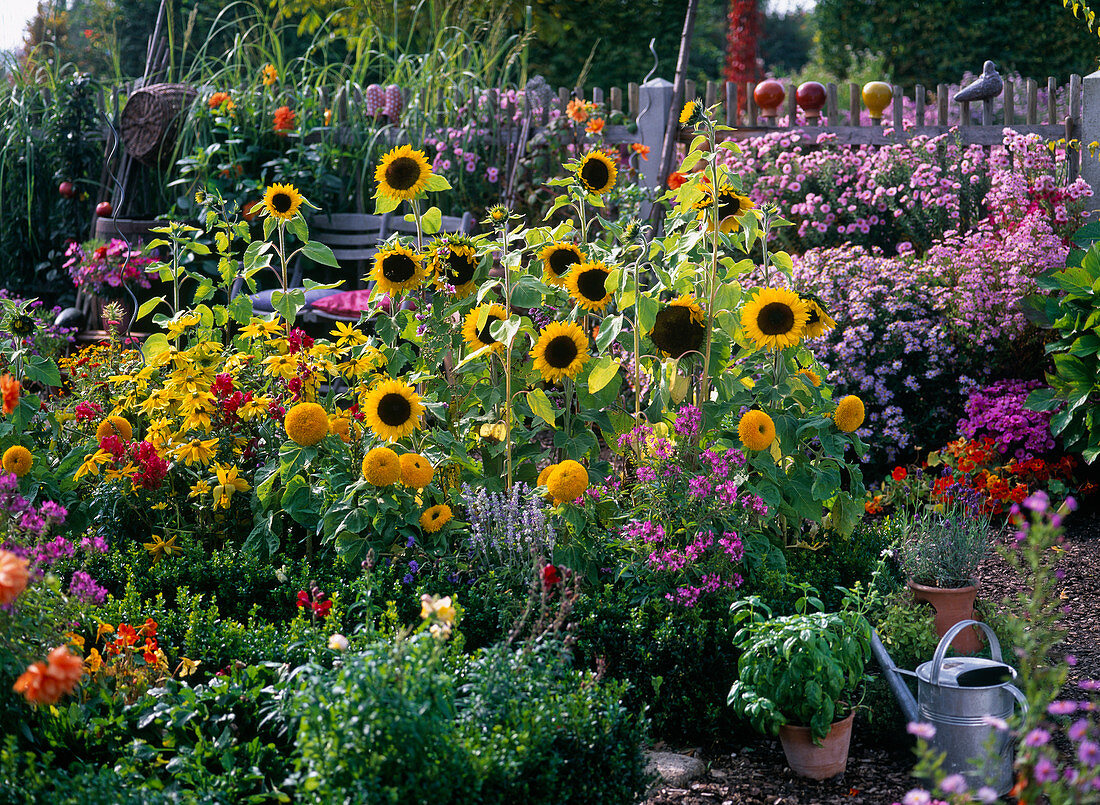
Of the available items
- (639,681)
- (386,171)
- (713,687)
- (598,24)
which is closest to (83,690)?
(639,681)

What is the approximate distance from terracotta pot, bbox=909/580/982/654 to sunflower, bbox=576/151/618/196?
161 cm

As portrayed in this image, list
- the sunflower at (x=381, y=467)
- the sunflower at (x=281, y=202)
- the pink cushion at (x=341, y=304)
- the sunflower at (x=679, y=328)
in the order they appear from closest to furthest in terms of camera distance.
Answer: the sunflower at (x=381, y=467), the sunflower at (x=679, y=328), the sunflower at (x=281, y=202), the pink cushion at (x=341, y=304)

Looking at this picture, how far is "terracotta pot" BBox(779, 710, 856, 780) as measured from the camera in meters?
2.37

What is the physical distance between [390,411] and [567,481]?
0.54 metres

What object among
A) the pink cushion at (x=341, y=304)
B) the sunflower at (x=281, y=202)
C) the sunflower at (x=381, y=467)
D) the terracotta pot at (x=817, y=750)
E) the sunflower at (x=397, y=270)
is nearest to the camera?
the terracotta pot at (x=817, y=750)

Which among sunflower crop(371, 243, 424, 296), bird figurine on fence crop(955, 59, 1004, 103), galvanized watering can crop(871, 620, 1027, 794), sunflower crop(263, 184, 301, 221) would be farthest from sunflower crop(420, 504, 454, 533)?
Result: bird figurine on fence crop(955, 59, 1004, 103)

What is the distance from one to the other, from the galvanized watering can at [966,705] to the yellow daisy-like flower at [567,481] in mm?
980

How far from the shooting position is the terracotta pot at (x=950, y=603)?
2957mm

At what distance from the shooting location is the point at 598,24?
13.0 metres

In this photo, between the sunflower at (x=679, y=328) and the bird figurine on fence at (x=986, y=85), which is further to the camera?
the bird figurine on fence at (x=986, y=85)

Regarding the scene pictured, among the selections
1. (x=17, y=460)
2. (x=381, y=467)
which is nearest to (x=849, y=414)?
(x=381, y=467)

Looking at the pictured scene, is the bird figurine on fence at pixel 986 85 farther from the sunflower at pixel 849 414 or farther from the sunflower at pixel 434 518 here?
the sunflower at pixel 434 518

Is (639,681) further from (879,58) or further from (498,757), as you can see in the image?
(879,58)

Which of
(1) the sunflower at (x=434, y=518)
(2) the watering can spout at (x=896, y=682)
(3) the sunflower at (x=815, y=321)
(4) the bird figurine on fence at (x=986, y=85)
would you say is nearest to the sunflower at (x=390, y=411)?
(1) the sunflower at (x=434, y=518)
